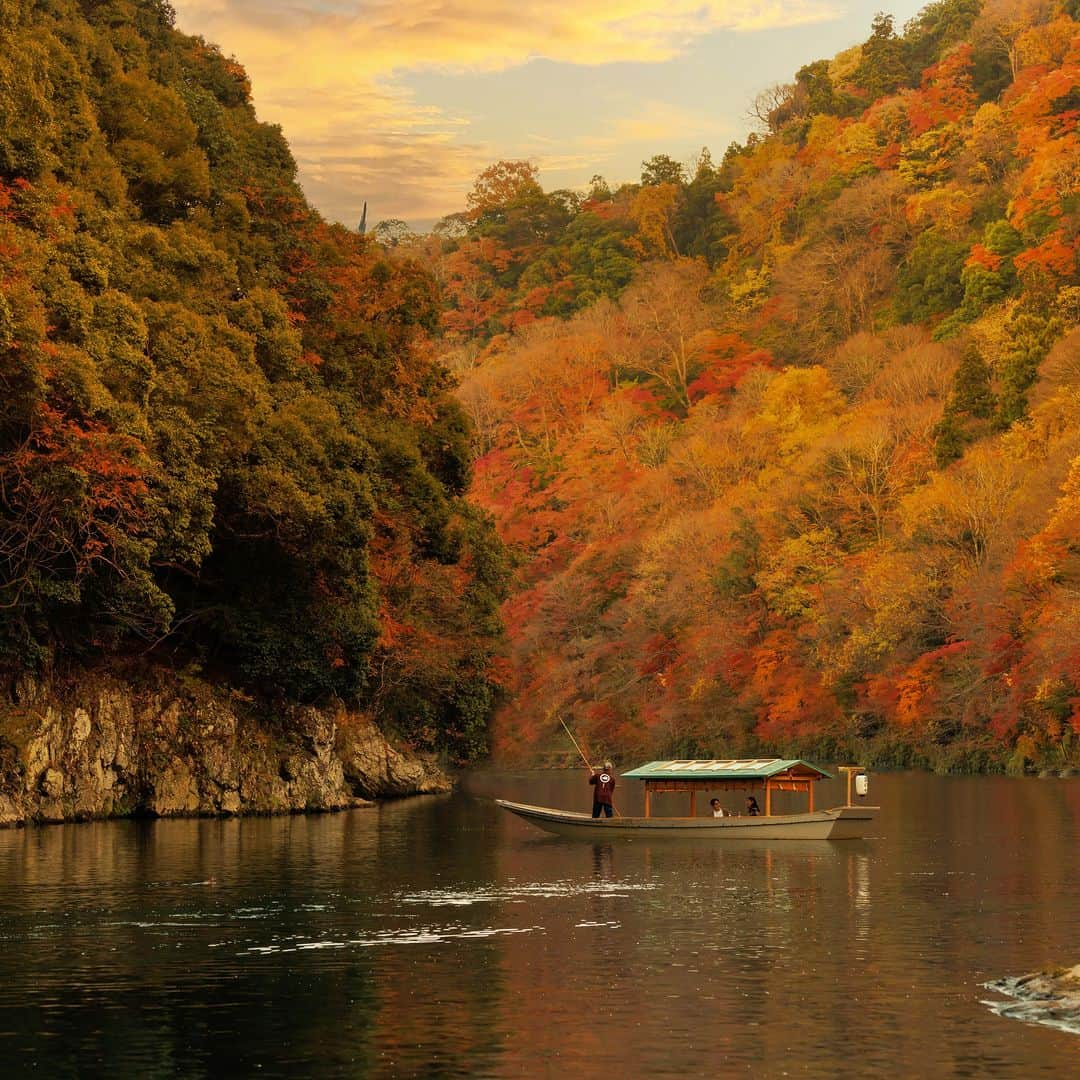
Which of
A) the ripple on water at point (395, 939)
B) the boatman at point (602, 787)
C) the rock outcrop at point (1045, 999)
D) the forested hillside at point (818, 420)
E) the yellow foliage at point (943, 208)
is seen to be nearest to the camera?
the rock outcrop at point (1045, 999)

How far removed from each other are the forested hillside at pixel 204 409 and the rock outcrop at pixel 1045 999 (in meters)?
23.8

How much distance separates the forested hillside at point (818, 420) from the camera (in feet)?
256

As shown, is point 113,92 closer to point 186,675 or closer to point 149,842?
point 186,675

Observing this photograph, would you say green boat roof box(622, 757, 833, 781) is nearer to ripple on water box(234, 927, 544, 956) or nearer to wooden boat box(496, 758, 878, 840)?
wooden boat box(496, 758, 878, 840)

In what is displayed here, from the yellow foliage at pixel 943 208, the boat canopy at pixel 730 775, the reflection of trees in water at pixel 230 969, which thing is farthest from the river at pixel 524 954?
the yellow foliage at pixel 943 208

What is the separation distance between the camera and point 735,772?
4238 centimetres

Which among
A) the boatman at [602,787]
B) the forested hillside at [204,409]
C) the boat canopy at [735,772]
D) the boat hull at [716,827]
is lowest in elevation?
the boat hull at [716,827]

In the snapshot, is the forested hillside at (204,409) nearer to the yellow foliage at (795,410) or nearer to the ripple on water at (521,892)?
the ripple on water at (521,892)

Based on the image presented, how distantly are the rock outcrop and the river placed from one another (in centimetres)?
28

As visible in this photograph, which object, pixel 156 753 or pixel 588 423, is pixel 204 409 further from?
pixel 588 423

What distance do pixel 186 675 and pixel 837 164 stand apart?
116 m

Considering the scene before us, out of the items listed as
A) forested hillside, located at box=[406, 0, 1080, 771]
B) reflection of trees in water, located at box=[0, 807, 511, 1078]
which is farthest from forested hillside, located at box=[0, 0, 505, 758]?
forested hillside, located at box=[406, 0, 1080, 771]

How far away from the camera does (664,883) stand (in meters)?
33.2

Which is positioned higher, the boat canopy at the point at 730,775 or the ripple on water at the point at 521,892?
the boat canopy at the point at 730,775
